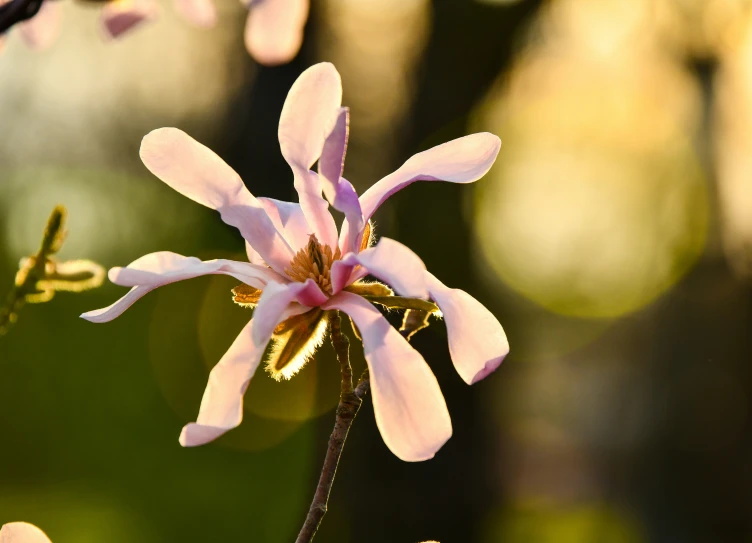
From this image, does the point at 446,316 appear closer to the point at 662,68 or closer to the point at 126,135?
the point at 662,68

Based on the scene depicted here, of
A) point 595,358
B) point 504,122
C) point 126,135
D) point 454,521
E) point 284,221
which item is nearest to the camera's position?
point 284,221

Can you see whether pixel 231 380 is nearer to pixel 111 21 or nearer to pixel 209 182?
pixel 209 182

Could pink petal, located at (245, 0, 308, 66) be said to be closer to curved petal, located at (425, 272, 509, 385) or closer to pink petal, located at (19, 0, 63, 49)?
pink petal, located at (19, 0, 63, 49)

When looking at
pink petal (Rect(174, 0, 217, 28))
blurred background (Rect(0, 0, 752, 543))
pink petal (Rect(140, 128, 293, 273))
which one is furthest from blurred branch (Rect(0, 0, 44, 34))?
blurred background (Rect(0, 0, 752, 543))

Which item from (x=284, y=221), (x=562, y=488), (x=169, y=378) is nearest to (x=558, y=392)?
(x=562, y=488)

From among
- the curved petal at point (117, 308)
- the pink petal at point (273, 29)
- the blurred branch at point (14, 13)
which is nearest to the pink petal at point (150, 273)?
the curved petal at point (117, 308)

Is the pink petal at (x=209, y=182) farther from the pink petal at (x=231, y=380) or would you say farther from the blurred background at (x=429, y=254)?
the blurred background at (x=429, y=254)
